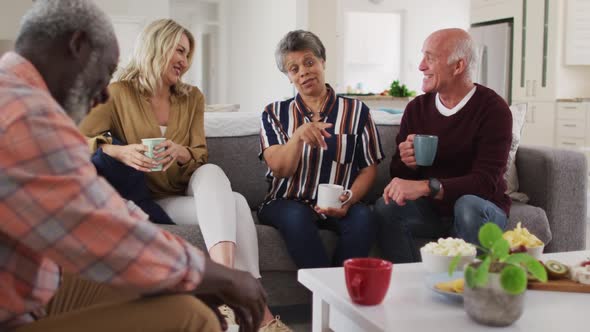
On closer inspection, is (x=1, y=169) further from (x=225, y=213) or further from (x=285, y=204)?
(x=285, y=204)

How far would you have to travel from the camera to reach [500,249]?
1.21 meters

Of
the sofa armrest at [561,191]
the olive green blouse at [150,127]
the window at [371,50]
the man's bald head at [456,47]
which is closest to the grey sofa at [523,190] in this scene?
the sofa armrest at [561,191]

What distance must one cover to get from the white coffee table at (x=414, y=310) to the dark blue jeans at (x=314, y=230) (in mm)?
586

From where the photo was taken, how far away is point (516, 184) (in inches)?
110

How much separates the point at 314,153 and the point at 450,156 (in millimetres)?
487

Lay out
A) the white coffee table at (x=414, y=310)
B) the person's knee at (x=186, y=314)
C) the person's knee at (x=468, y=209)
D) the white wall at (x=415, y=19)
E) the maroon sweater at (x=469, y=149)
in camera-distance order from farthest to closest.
Result: the white wall at (x=415, y=19) < the maroon sweater at (x=469, y=149) < the person's knee at (x=468, y=209) < the white coffee table at (x=414, y=310) < the person's knee at (x=186, y=314)

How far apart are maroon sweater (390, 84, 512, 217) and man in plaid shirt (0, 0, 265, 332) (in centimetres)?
141

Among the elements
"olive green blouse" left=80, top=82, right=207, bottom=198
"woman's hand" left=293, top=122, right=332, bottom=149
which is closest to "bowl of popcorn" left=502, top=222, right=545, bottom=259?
"woman's hand" left=293, top=122, right=332, bottom=149

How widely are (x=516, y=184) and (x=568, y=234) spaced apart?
0.28 meters

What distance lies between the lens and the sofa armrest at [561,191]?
8.68ft

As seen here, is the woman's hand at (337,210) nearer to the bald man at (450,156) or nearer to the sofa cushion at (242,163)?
the bald man at (450,156)

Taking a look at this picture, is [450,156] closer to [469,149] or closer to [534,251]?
[469,149]

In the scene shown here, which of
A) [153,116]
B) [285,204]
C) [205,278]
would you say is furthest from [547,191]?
[205,278]

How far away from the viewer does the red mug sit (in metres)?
1.35
